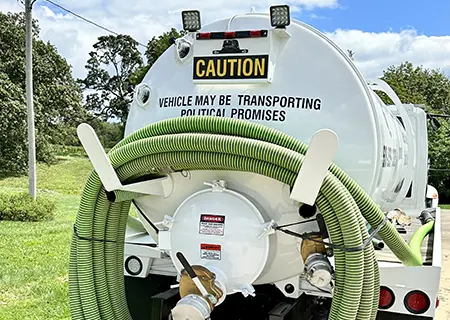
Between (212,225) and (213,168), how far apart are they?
28 centimetres

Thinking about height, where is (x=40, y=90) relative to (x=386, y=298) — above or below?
above

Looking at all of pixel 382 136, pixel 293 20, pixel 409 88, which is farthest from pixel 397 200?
pixel 409 88

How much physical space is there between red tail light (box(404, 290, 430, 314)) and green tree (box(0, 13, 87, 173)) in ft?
52.0

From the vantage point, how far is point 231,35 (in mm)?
2676

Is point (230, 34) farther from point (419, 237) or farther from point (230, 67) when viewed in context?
point (419, 237)

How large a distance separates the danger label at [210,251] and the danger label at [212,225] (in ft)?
0.20

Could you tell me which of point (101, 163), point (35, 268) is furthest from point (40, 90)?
point (101, 163)

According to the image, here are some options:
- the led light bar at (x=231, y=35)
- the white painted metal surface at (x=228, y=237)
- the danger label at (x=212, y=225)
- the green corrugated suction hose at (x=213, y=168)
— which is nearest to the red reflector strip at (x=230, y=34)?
the led light bar at (x=231, y=35)

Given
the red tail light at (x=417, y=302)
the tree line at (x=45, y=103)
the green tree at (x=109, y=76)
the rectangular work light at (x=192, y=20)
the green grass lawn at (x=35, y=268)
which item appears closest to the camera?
the red tail light at (x=417, y=302)

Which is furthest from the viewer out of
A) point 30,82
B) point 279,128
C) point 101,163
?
point 30,82

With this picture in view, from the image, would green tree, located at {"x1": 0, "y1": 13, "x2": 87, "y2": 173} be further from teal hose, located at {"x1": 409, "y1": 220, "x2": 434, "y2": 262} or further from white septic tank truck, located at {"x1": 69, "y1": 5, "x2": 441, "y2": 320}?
white septic tank truck, located at {"x1": 69, "y1": 5, "x2": 441, "y2": 320}

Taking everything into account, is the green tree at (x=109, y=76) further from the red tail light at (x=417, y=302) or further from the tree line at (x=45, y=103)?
the red tail light at (x=417, y=302)

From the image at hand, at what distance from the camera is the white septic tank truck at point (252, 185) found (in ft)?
8.03

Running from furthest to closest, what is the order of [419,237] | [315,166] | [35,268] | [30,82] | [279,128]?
1. [30,82]
2. [35,268]
3. [419,237]
4. [279,128]
5. [315,166]
